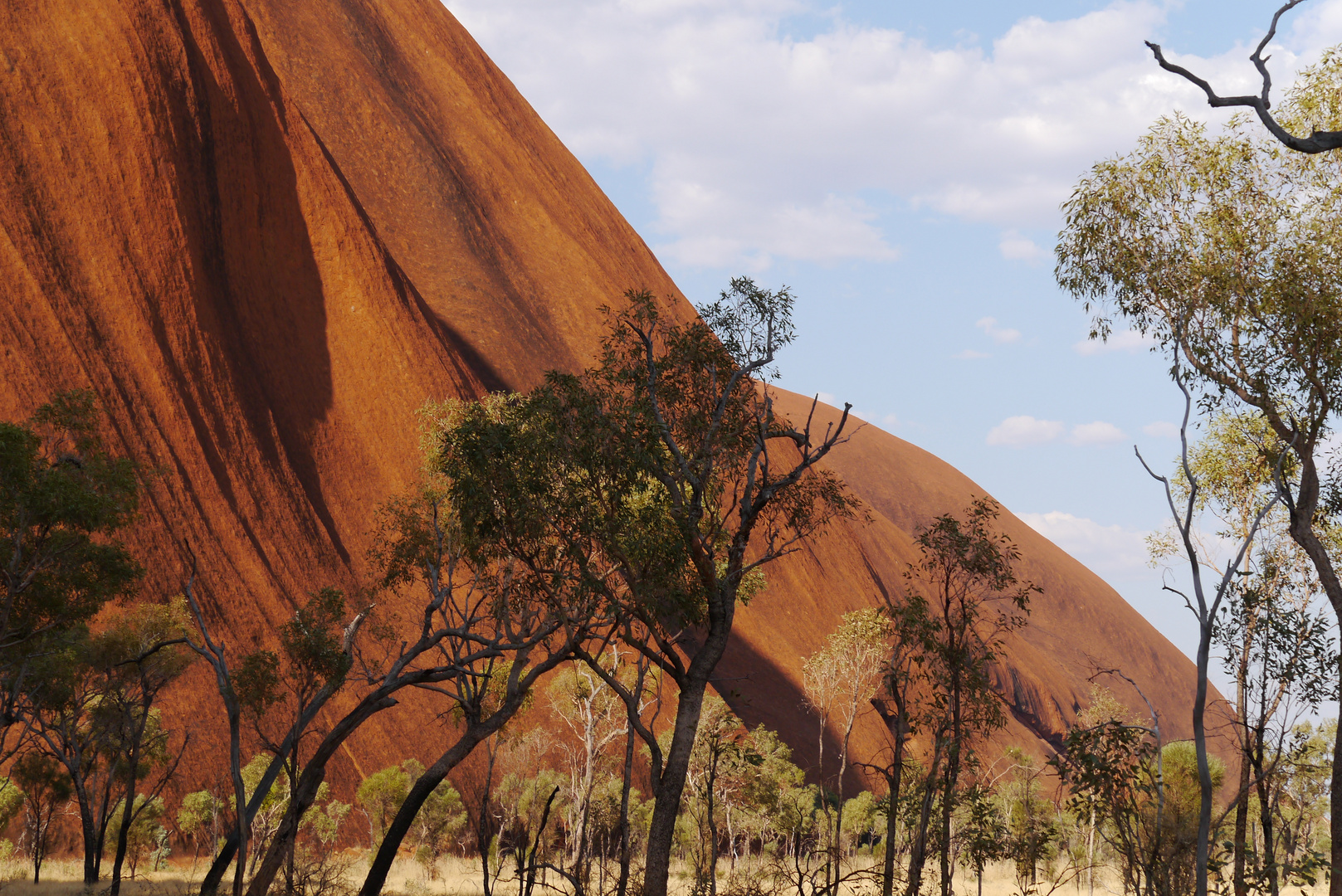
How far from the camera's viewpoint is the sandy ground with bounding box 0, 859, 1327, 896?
24.7m

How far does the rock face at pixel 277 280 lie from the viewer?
41000 millimetres

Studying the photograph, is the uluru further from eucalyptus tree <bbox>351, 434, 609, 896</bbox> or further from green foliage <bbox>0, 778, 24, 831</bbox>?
eucalyptus tree <bbox>351, 434, 609, 896</bbox>

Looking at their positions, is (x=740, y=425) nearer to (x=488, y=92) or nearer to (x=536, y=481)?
(x=536, y=481)

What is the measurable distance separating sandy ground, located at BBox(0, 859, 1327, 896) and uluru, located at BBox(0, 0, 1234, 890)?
5.02 m

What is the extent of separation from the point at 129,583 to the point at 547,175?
65.0 m

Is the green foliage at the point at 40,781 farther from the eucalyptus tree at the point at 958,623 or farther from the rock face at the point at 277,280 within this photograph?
the eucalyptus tree at the point at 958,623

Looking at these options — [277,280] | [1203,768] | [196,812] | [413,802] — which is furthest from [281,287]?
[1203,768]

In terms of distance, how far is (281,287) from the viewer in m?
51.0

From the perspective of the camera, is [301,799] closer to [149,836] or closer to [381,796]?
[149,836]

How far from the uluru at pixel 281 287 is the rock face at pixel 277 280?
0.12m

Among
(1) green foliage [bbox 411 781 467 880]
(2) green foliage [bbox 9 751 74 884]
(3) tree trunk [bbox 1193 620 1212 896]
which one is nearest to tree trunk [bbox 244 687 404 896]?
(3) tree trunk [bbox 1193 620 1212 896]

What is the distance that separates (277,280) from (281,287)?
41cm


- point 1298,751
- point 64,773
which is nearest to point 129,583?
point 64,773

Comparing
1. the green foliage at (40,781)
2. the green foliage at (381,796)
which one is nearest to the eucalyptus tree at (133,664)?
the green foliage at (40,781)
